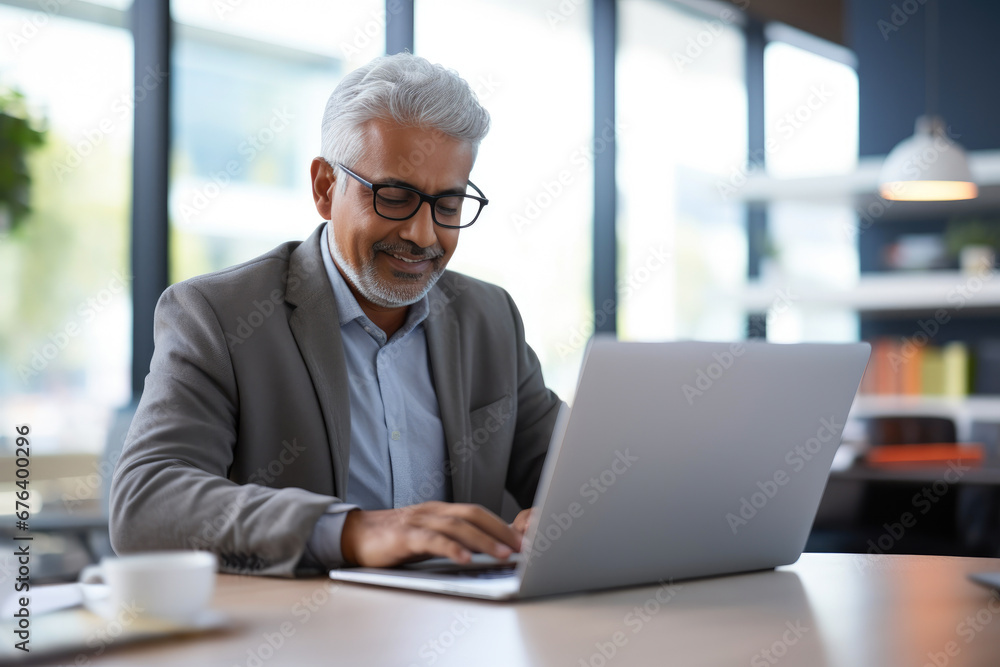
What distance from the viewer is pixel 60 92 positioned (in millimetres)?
2990

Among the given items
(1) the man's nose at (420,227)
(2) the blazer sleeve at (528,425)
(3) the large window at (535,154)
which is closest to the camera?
(1) the man's nose at (420,227)

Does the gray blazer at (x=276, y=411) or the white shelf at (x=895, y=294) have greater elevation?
the white shelf at (x=895, y=294)

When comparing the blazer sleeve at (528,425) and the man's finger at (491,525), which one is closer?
the man's finger at (491,525)

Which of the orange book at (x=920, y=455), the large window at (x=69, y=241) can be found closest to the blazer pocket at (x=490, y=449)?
the large window at (x=69, y=241)

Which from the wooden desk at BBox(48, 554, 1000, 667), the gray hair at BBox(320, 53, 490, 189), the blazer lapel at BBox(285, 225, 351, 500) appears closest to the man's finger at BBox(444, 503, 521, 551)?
the wooden desk at BBox(48, 554, 1000, 667)

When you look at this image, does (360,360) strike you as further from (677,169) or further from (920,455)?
(677,169)

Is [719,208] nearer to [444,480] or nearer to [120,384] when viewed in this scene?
[120,384]

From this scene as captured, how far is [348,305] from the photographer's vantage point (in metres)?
1.75

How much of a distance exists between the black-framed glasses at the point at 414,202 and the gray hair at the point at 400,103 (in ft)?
0.20

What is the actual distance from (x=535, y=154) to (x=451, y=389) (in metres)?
3.40

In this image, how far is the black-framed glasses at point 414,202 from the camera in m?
1.65

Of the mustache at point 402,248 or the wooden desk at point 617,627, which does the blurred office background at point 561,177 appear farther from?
the wooden desk at point 617,627

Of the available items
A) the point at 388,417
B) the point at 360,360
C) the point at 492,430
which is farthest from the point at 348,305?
the point at 492,430

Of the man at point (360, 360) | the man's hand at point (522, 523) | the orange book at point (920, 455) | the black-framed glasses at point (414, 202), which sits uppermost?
the black-framed glasses at point (414, 202)
